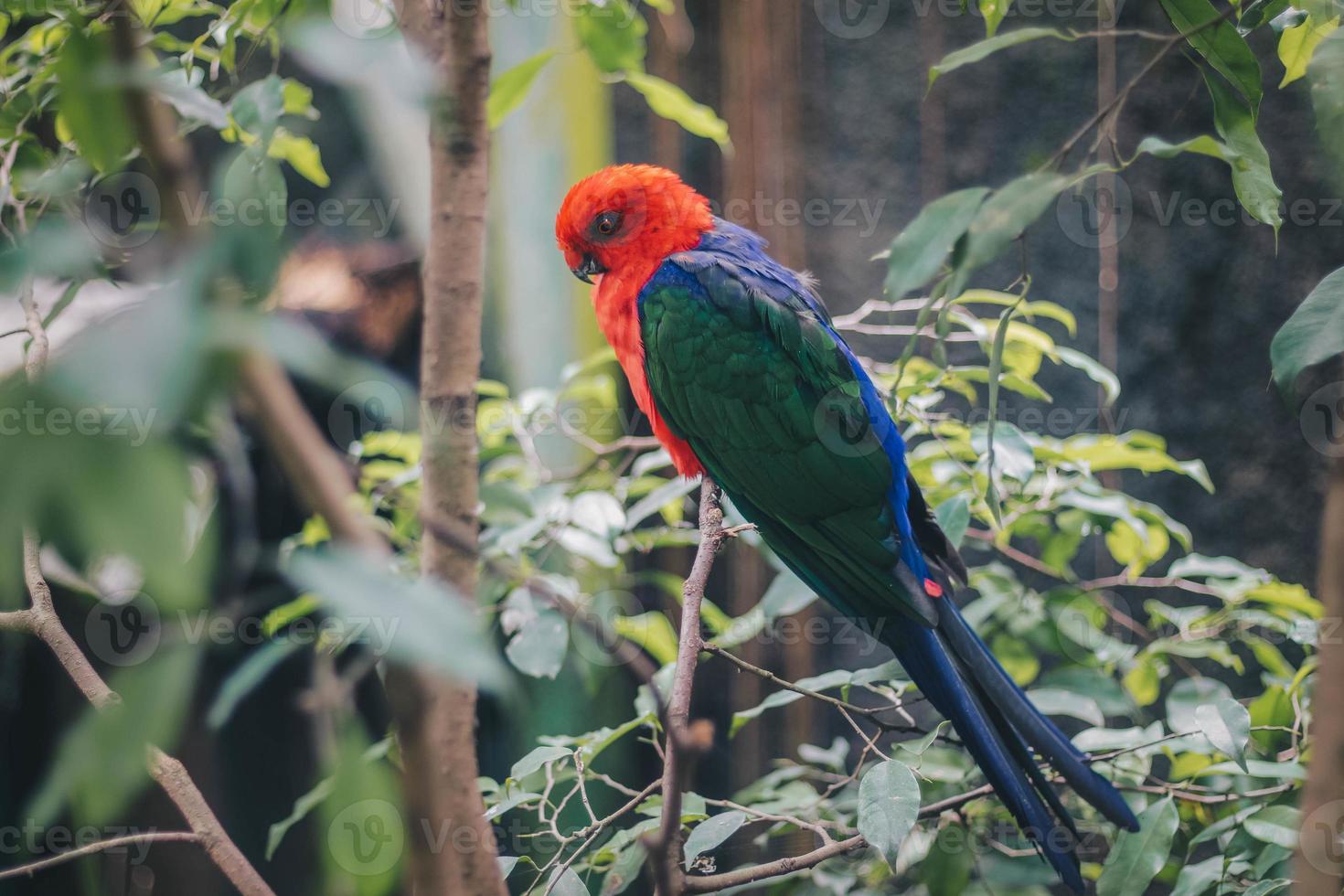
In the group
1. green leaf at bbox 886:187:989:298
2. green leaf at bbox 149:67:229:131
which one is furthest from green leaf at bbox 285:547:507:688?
green leaf at bbox 149:67:229:131

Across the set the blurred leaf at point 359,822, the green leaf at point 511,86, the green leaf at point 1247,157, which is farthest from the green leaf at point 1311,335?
the green leaf at point 511,86

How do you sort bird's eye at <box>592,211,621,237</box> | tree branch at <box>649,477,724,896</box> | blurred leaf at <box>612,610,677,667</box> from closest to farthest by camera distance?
tree branch at <box>649,477,724,896</box>, blurred leaf at <box>612,610,677,667</box>, bird's eye at <box>592,211,621,237</box>

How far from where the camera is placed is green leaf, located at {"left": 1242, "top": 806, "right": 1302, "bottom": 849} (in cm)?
81

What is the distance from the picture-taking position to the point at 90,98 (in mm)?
307

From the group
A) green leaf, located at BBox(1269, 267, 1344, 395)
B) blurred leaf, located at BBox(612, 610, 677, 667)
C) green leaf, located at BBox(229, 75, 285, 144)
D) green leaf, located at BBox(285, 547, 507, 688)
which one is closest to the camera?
green leaf, located at BBox(285, 547, 507, 688)

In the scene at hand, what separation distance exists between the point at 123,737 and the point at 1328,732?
17.7 inches

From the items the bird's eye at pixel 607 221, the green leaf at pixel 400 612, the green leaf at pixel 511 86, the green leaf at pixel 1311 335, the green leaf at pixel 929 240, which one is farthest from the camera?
the bird's eye at pixel 607 221

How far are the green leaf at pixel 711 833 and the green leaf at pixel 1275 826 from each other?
0.48 metres

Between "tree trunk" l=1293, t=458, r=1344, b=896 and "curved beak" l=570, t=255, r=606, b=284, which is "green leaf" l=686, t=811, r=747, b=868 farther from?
"curved beak" l=570, t=255, r=606, b=284

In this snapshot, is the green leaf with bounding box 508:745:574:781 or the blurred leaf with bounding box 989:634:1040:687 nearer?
the green leaf with bounding box 508:745:574:781

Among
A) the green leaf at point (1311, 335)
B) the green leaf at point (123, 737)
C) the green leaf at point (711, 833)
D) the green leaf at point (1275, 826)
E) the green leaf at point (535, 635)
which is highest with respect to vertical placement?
the green leaf at point (1311, 335)

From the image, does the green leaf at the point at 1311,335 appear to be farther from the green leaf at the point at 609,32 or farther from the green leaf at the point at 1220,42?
the green leaf at the point at 609,32

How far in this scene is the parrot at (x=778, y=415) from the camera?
1034mm

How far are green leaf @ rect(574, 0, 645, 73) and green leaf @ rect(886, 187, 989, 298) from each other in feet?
1.85
